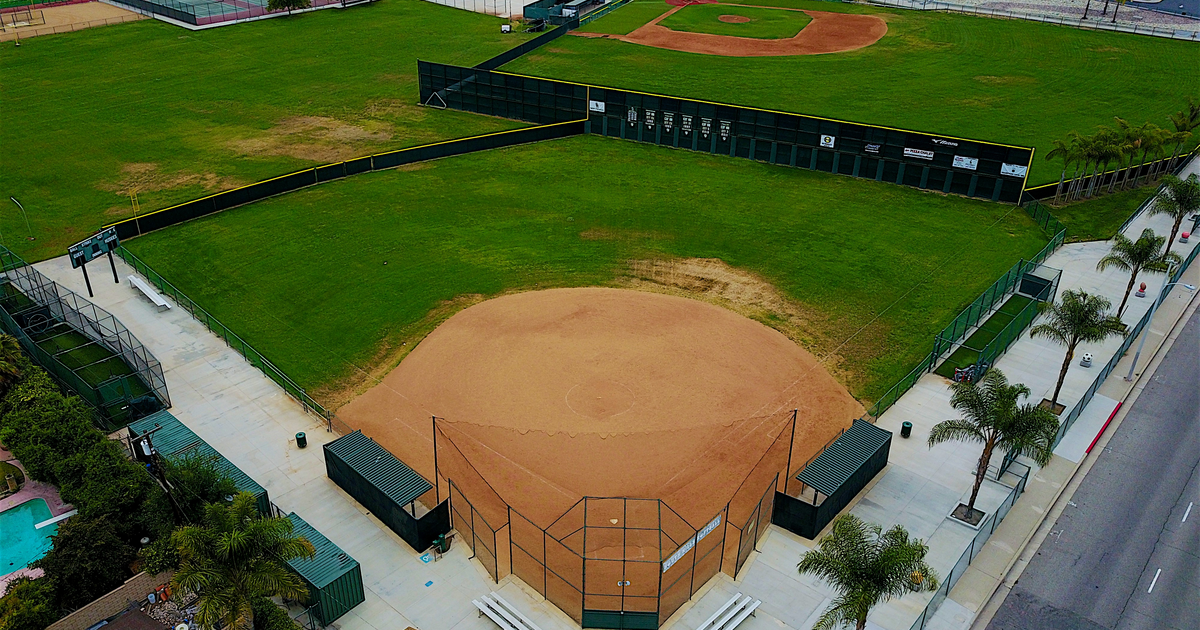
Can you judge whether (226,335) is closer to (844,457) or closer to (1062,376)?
(844,457)

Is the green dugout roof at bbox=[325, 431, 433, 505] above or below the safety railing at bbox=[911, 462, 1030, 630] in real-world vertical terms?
above

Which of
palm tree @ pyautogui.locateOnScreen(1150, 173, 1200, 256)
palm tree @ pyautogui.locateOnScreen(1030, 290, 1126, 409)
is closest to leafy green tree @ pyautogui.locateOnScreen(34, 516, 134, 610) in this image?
palm tree @ pyautogui.locateOnScreen(1030, 290, 1126, 409)

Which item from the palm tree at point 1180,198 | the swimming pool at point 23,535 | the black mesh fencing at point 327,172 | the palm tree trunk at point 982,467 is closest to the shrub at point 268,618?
the swimming pool at point 23,535

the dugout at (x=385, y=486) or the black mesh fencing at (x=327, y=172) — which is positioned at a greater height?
the black mesh fencing at (x=327, y=172)

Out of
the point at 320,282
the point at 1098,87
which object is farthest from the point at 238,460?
the point at 1098,87

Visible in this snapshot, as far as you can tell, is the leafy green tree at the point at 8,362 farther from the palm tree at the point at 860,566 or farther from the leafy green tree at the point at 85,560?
the palm tree at the point at 860,566

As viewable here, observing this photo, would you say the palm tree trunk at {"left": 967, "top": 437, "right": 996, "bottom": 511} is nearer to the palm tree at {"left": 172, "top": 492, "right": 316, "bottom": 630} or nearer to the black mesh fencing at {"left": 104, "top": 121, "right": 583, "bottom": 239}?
the palm tree at {"left": 172, "top": 492, "right": 316, "bottom": 630}

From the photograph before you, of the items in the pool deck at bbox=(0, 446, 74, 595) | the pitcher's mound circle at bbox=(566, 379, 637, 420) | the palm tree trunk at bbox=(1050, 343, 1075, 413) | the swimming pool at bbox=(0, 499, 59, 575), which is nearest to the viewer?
the swimming pool at bbox=(0, 499, 59, 575)
